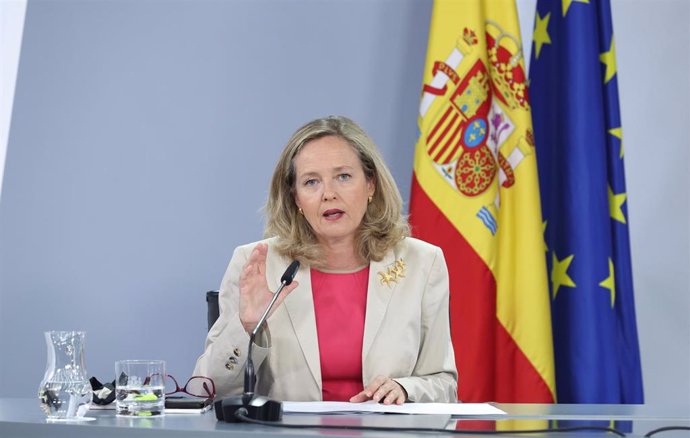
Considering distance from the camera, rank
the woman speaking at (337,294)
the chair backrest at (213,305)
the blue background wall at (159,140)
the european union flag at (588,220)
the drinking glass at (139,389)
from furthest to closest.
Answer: the blue background wall at (159,140)
the european union flag at (588,220)
the chair backrest at (213,305)
the woman speaking at (337,294)
the drinking glass at (139,389)

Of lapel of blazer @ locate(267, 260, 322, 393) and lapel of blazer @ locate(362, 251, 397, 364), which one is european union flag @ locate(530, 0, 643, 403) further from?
lapel of blazer @ locate(267, 260, 322, 393)

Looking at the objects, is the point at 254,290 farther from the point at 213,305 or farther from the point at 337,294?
the point at 213,305

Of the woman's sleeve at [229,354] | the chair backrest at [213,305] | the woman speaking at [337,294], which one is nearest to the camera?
the woman's sleeve at [229,354]

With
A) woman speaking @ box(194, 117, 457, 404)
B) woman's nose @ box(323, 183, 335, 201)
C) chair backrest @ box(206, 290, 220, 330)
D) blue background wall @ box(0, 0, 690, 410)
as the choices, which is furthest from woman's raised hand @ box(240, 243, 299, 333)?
blue background wall @ box(0, 0, 690, 410)

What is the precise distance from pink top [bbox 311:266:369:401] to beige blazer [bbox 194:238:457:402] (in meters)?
0.04

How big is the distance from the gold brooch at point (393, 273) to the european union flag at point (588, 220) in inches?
36.5

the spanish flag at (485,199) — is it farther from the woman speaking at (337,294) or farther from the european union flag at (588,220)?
the woman speaking at (337,294)

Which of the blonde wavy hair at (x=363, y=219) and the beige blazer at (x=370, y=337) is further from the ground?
the blonde wavy hair at (x=363, y=219)

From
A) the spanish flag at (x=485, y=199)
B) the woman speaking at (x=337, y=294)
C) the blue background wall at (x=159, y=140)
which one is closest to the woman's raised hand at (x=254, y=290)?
the woman speaking at (x=337, y=294)

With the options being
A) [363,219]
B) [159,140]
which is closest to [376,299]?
[363,219]

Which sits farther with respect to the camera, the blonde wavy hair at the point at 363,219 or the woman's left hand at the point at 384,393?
the blonde wavy hair at the point at 363,219

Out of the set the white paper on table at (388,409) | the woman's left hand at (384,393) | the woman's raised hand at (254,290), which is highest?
the woman's raised hand at (254,290)

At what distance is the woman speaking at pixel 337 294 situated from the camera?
87.0 inches

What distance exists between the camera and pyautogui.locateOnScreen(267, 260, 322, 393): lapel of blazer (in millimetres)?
2236
